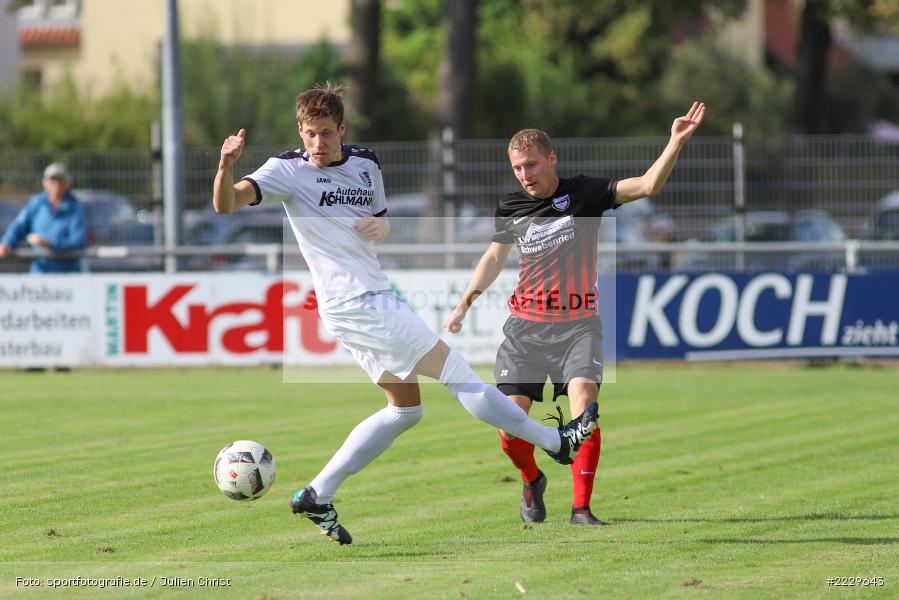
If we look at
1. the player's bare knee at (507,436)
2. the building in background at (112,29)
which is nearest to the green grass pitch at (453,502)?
the player's bare knee at (507,436)

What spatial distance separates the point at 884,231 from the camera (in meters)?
19.3

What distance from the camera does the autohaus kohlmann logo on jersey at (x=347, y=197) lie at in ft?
→ 23.2

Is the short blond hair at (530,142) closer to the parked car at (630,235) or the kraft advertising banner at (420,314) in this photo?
the parked car at (630,235)

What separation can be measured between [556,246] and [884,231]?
41.4 ft

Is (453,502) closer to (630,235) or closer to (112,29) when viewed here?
(630,235)

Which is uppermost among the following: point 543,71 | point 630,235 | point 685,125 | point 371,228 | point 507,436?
point 543,71

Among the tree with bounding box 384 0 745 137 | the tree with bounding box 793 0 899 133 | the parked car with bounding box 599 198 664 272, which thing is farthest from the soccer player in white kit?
the tree with bounding box 384 0 745 137

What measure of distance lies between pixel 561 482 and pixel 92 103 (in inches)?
1229

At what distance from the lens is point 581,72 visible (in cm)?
5222

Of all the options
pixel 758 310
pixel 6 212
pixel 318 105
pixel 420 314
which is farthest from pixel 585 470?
pixel 6 212

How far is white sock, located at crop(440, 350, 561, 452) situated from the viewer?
23.3ft

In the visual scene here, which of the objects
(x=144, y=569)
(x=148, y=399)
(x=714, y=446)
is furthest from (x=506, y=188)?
(x=144, y=569)

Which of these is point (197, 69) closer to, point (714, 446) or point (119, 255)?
point (119, 255)

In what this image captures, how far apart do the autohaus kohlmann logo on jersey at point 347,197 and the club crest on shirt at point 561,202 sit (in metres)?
1.15
